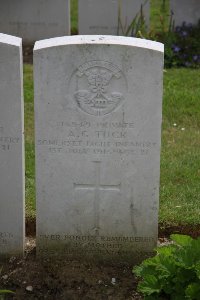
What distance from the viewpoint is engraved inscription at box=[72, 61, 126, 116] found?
14.9 ft

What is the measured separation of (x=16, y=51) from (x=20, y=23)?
6.85m

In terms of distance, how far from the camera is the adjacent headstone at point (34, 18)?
11055 millimetres

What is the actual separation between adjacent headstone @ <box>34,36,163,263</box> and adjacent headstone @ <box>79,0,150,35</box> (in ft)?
20.8

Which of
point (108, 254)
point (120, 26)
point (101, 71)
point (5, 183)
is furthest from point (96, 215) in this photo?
point (120, 26)

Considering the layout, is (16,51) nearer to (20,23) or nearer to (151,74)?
(151,74)

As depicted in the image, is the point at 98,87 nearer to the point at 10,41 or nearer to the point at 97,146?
the point at 97,146

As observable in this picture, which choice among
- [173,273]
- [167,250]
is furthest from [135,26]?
[173,273]

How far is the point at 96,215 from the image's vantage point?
4.88m

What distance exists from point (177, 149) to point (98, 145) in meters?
2.46

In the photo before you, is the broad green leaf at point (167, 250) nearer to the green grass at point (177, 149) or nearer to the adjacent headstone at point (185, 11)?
the green grass at point (177, 149)

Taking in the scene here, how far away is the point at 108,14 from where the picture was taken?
1093cm

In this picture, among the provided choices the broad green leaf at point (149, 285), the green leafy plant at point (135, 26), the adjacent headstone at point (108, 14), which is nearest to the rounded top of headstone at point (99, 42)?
the broad green leaf at point (149, 285)

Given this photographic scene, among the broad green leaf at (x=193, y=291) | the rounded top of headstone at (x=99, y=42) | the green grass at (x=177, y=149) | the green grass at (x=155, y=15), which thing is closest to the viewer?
the broad green leaf at (x=193, y=291)

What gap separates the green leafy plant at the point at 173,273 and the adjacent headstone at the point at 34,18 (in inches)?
293
